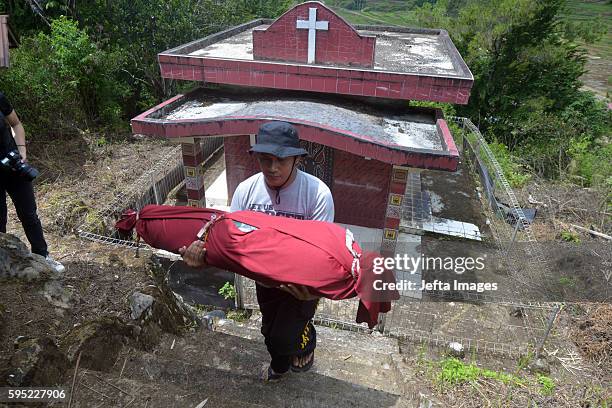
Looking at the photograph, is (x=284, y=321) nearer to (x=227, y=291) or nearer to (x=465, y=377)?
(x=465, y=377)

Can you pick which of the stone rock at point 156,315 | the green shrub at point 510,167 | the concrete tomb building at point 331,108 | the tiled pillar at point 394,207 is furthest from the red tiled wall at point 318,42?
the green shrub at point 510,167

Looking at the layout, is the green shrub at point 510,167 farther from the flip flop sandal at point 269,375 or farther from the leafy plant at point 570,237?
the flip flop sandal at point 269,375

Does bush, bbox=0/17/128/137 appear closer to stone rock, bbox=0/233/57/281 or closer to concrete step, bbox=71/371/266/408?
stone rock, bbox=0/233/57/281

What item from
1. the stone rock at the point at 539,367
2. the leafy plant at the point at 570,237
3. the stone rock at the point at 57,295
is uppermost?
the stone rock at the point at 57,295

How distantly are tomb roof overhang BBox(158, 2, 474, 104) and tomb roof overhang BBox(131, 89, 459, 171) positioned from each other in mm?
462

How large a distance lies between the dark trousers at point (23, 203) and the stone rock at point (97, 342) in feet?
6.25

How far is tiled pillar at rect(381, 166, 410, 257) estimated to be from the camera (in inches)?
281

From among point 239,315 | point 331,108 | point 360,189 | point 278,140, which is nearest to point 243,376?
point 278,140

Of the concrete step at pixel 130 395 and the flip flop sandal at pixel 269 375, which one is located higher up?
the concrete step at pixel 130 395

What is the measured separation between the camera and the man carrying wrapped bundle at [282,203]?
2.71 meters

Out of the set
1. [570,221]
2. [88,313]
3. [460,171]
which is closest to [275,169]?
[88,313]

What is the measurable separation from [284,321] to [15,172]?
9.46 ft

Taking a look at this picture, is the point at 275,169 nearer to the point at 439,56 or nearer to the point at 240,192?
the point at 240,192

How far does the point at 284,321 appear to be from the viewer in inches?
114
